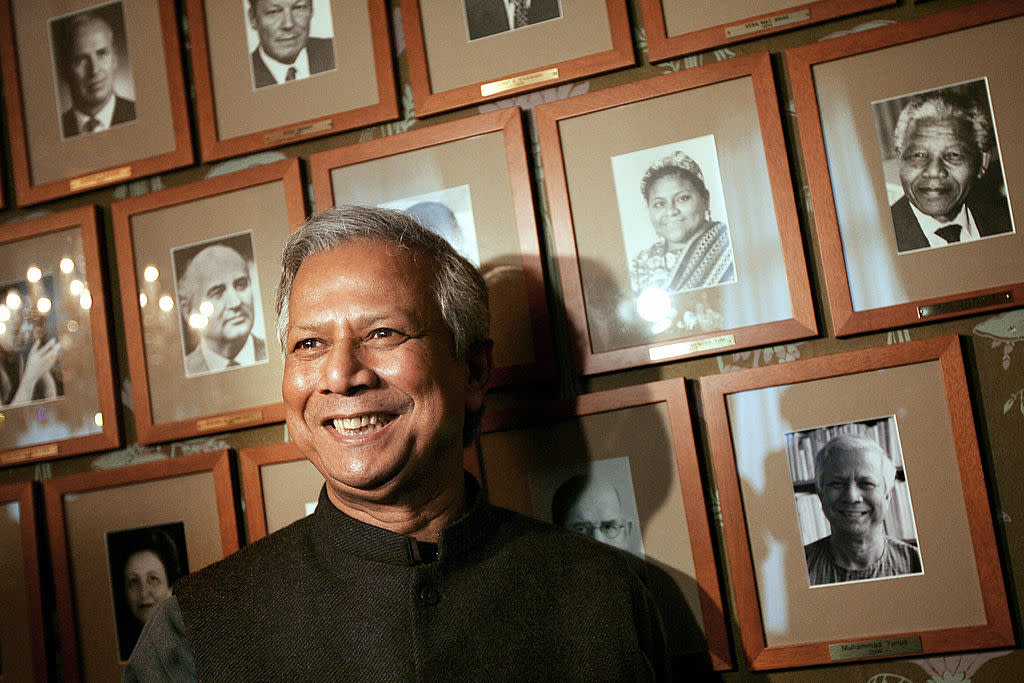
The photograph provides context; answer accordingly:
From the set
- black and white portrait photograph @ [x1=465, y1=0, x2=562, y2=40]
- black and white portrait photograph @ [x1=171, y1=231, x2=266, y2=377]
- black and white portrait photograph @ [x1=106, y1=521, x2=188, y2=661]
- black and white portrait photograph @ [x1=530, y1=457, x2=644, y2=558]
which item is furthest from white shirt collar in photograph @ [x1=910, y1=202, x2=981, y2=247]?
black and white portrait photograph @ [x1=106, y1=521, x2=188, y2=661]

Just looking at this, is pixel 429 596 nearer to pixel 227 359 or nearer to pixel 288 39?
pixel 227 359

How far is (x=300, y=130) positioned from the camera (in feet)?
5.55

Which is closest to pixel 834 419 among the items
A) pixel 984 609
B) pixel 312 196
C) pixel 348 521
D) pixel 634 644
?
pixel 984 609

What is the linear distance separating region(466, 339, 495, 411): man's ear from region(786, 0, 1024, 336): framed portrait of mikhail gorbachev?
60cm

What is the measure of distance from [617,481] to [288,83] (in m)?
1.02

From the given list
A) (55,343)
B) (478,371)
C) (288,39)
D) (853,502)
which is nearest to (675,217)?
(478,371)

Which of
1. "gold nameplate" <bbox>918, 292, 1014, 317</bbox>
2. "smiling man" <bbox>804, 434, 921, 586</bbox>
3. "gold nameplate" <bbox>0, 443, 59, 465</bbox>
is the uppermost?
"gold nameplate" <bbox>918, 292, 1014, 317</bbox>

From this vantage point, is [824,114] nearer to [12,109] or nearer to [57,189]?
[57,189]

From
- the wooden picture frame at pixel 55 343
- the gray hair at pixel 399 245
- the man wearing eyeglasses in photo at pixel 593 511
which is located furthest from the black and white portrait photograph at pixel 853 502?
the wooden picture frame at pixel 55 343

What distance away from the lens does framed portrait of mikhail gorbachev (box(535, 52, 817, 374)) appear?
149 centimetres

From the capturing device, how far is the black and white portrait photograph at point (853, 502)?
1.43 m

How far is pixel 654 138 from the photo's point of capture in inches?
60.9

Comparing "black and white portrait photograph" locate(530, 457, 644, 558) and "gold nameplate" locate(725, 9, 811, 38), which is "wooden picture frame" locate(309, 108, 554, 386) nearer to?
"black and white portrait photograph" locate(530, 457, 644, 558)

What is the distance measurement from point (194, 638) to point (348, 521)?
266 mm
